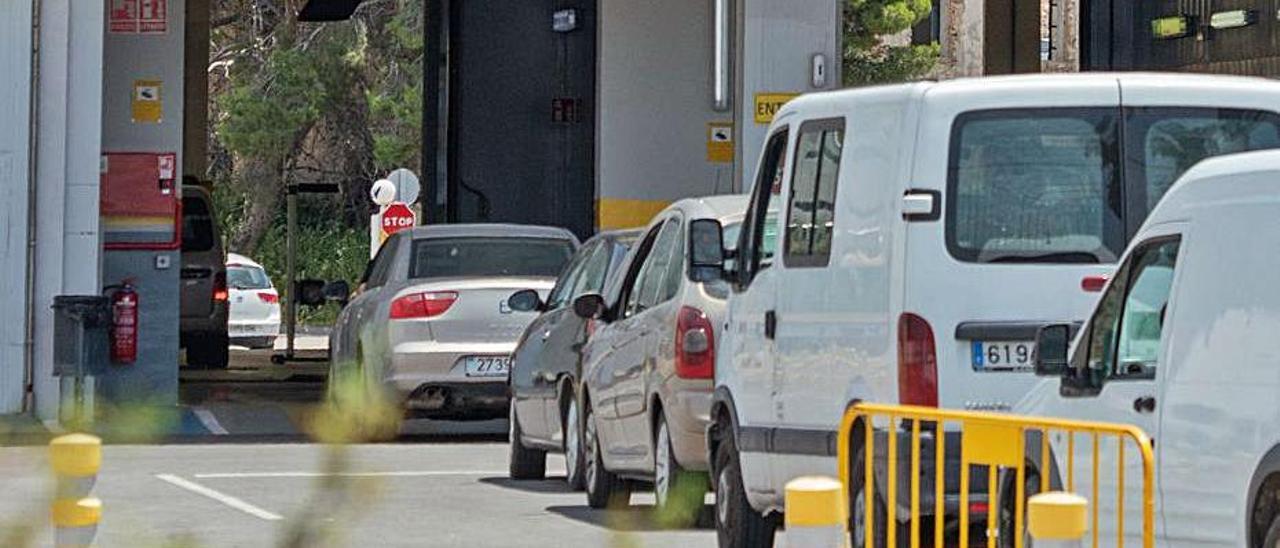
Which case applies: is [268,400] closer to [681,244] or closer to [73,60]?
[73,60]

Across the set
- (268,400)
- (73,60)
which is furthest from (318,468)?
(268,400)

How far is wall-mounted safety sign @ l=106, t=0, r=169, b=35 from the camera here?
23.1m

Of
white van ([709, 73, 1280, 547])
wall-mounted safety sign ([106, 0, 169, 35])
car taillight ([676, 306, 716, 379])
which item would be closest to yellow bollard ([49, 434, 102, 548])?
white van ([709, 73, 1280, 547])

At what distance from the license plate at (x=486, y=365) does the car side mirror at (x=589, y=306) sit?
446cm

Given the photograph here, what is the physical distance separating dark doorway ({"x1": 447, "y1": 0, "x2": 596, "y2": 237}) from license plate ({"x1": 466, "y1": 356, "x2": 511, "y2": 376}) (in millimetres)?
9175

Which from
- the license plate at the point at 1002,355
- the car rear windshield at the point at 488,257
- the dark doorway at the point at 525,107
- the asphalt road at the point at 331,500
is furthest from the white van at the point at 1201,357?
the dark doorway at the point at 525,107

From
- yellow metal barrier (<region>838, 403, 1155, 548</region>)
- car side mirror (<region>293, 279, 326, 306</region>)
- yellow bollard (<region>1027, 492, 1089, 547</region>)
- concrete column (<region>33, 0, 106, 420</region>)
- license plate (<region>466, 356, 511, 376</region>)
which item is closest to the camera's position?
yellow bollard (<region>1027, 492, 1089, 547</region>)

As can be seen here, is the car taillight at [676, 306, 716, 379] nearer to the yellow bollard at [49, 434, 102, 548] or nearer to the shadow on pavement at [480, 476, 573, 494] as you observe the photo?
the shadow on pavement at [480, 476, 573, 494]

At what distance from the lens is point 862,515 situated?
927 centimetres

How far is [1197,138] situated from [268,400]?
1642 centimetres

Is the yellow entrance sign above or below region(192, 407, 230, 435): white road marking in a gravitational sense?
above

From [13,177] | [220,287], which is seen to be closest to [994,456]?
[13,177]

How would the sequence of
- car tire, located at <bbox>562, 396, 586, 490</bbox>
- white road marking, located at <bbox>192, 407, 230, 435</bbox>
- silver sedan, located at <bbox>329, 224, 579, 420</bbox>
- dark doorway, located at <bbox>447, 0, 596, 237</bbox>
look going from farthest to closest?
dark doorway, located at <bbox>447, 0, 596, 237</bbox>
white road marking, located at <bbox>192, 407, 230, 435</bbox>
silver sedan, located at <bbox>329, 224, 579, 420</bbox>
car tire, located at <bbox>562, 396, 586, 490</bbox>

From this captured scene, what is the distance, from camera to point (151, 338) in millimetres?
23250
